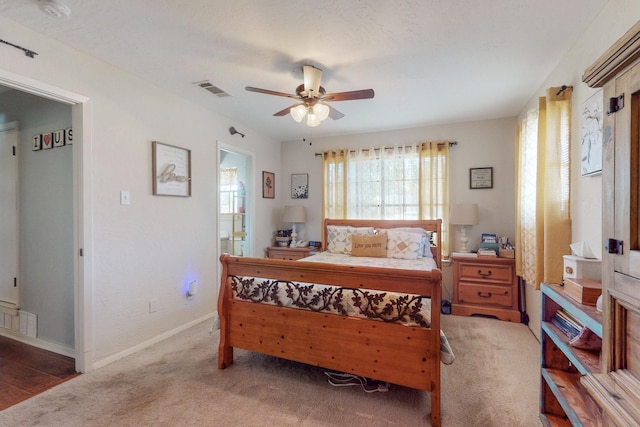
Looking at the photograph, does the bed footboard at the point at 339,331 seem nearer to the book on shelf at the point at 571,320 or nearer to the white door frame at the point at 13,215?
the book on shelf at the point at 571,320

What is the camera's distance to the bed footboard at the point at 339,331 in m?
1.71

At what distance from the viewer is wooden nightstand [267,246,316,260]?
4.33 m

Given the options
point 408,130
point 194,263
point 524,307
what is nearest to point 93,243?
point 194,263

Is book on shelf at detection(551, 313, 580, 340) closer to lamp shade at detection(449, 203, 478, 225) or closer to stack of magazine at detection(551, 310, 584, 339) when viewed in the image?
stack of magazine at detection(551, 310, 584, 339)

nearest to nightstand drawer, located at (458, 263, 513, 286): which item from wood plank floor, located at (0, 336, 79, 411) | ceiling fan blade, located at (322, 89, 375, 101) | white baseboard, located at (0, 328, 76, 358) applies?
ceiling fan blade, located at (322, 89, 375, 101)

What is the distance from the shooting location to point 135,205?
260 cm

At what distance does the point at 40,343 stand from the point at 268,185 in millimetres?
3116

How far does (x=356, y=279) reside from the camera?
1859 millimetres

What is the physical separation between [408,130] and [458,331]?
8.96ft

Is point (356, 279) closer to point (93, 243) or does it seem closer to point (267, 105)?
point (93, 243)

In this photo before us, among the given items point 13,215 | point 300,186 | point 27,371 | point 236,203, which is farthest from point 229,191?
point 27,371

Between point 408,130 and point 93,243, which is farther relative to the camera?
point 408,130

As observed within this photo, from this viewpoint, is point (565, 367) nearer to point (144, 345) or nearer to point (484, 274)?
point (484, 274)

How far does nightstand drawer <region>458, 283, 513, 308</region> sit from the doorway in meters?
2.93
